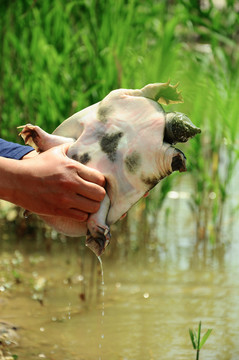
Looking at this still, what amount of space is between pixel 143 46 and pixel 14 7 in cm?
65

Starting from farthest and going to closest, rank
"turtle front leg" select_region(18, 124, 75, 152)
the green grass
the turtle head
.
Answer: the green grass
"turtle front leg" select_region(18, 124, 75, 152)
the turtle head

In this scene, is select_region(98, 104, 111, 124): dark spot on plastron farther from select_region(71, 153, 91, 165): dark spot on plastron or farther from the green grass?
the green grass

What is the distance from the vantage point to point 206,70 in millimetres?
3209

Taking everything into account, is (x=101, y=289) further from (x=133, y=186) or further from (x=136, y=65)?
(x=133, y=186)

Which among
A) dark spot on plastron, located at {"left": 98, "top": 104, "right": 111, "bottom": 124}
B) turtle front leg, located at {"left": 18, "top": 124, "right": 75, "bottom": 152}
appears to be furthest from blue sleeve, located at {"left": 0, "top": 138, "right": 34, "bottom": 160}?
dark spot on plastron, located at {"left": 98, "top": 104, "right": 111, "bottom": 124}

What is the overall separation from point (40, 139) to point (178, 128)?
12.5 inches

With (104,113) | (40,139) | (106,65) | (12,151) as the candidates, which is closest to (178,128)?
(104,113)

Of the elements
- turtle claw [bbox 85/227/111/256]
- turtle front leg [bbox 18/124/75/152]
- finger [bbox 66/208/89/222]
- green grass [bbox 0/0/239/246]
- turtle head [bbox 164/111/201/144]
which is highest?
turtle head [bbox 164/111/201/144]

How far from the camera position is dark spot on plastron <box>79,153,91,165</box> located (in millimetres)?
1590

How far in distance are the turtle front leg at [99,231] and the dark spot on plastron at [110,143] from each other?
0.31 feet

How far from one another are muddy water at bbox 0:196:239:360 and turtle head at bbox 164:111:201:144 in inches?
42.2

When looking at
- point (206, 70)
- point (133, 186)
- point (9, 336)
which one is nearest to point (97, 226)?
point (133, 186)

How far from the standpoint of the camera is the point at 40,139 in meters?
1.62

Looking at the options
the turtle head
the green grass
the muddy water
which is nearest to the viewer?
the turtle head
